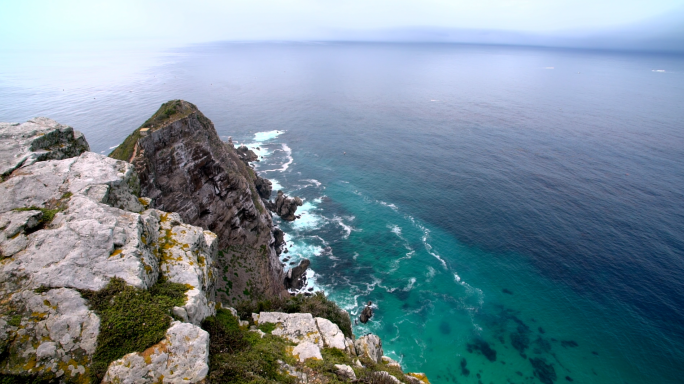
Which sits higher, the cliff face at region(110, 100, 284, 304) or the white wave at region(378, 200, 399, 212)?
the cliff face at region(110, 100, 284, 304)

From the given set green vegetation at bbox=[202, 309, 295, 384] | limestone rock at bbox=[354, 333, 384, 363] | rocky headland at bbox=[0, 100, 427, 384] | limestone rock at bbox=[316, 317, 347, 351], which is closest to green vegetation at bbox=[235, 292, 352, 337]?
rocky headland at bbox=[0, 100, 427, 384]

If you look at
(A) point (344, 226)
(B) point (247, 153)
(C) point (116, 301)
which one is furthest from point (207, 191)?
(B) point (247, 153)

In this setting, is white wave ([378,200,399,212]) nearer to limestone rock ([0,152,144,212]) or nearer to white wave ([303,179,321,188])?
white wave ([303,179,321,188])

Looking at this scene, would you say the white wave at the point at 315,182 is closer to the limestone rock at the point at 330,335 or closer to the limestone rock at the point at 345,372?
the limestone rock at the point at 330,335

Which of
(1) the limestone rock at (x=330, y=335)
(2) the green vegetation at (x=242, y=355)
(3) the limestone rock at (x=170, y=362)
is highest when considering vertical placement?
(3) the limestone rock at (x=170, y=362)

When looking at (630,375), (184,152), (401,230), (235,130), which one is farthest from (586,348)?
(235,130)

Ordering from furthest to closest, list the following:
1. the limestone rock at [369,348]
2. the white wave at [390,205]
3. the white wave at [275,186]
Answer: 1. the white wave at [275,186]
2. the white wave at [390,205]
3. the limestone rock at [369,348]

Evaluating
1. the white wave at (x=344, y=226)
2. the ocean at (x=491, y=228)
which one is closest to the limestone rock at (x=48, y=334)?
the ocean at (x=491, y=228)
